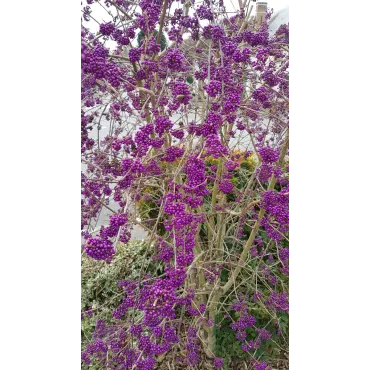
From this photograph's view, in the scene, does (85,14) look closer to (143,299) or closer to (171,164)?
(171,164)

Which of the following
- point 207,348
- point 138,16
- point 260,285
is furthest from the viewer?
point 260,285

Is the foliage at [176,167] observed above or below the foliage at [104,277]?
above

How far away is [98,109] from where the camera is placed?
1010 mm

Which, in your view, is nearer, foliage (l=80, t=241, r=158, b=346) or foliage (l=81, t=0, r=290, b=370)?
foliage (l=81, t=0, r=290, b=370)

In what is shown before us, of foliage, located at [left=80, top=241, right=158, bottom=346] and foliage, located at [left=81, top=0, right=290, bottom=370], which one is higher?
foliage, located at [left=81, top=0, right=290, bottom=370]

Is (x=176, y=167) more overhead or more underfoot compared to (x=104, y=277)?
more overhead

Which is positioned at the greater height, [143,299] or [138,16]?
[138,16]

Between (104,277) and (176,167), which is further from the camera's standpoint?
(104,277)

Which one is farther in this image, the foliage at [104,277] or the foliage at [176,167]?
the foliage at [104,277]

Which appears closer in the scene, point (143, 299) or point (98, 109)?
point (143, 299)
